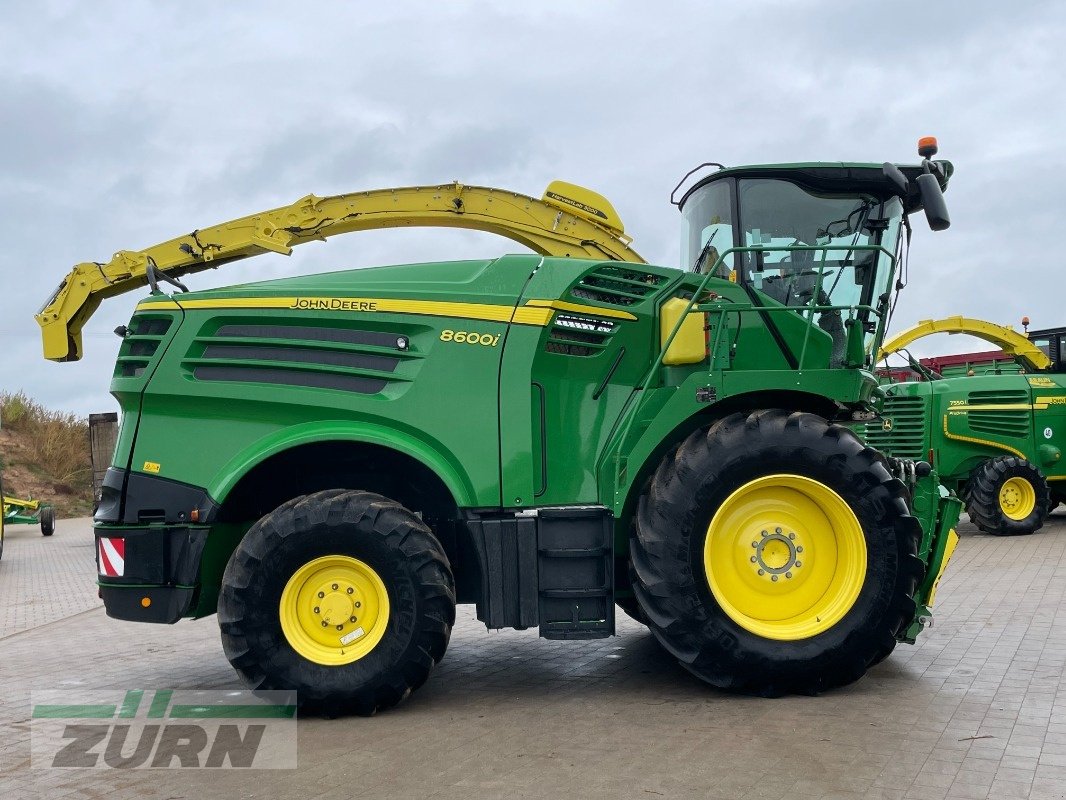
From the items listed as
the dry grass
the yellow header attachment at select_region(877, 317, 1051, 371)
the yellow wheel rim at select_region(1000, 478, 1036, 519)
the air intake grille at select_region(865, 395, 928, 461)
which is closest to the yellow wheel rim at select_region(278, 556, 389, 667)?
the air intake grille at select_region(865, 395, 928, 461)

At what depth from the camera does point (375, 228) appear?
1014 centimetres

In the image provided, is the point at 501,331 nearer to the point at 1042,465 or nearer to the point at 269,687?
the point at 269,687

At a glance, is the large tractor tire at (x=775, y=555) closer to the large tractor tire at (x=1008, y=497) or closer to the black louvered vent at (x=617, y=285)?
the black louvered vent at (x=617, y=285)

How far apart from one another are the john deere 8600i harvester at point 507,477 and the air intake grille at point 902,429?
9538 mm

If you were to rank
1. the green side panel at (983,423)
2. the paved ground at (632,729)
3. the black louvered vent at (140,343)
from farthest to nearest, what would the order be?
the green side panel at (983,423)
the black louvered vent at (140,343)
the paved ground at (632,729)

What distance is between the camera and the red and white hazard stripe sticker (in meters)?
5.83

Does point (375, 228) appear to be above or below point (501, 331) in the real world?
above

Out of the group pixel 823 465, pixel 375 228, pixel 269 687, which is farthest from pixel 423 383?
pixel 375 228

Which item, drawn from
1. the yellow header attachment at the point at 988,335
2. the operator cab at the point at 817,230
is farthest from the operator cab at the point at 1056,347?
the operator cab at the point at 817,230

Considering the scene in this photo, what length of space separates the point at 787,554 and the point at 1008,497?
1083cm

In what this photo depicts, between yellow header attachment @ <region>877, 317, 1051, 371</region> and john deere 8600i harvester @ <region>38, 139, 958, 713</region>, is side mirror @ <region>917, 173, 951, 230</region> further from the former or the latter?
yellow header attachment @ <region>877, 317, 1051, 371</region>

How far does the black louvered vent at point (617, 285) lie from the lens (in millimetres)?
6047

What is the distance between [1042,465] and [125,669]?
43.5ft

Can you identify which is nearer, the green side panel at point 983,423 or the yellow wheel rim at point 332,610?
the yellow wheel rim at point 332,610
